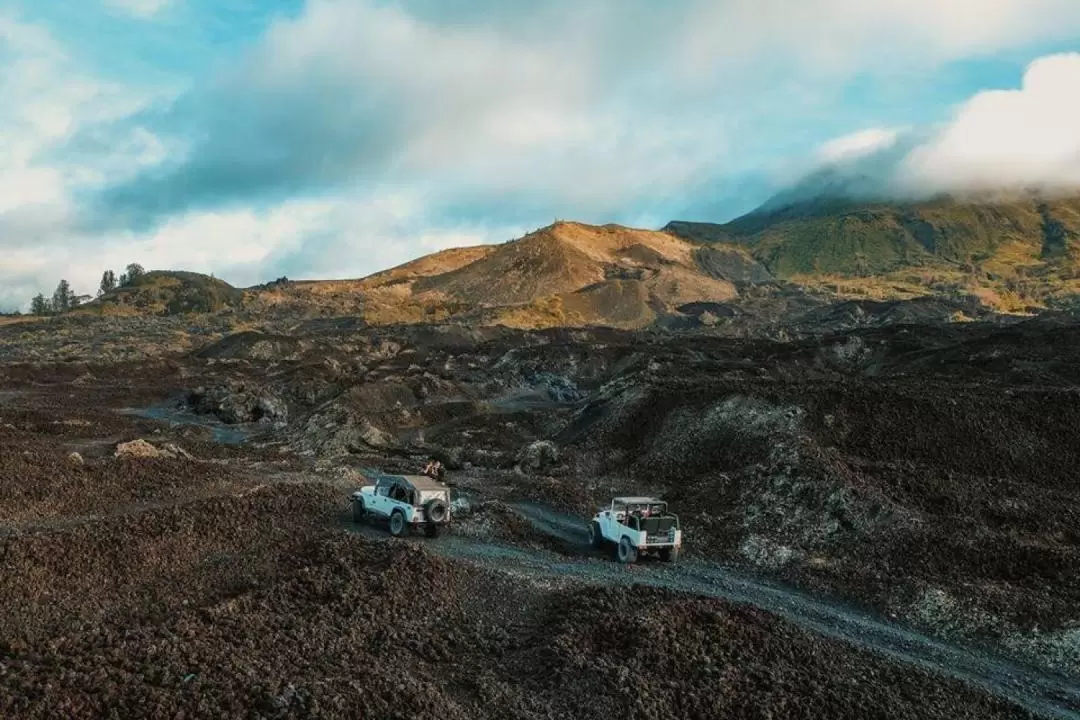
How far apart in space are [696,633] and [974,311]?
197832 mm

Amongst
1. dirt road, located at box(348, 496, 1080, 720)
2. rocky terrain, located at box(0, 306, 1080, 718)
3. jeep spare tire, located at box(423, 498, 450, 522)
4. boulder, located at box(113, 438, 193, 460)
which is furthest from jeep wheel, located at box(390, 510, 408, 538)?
boulder, located at box(113, 438, 193, 460)

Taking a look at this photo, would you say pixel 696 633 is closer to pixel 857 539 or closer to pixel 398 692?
pixel 398 692

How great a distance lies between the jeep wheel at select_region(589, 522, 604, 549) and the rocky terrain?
0.74 meters

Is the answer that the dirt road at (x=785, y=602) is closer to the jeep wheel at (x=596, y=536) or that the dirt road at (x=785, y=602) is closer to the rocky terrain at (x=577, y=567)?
the rocky terrain at (x=577, y=567)

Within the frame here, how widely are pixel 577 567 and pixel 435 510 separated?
6.34 meters

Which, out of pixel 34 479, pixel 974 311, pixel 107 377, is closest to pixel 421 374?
pixel 107 377

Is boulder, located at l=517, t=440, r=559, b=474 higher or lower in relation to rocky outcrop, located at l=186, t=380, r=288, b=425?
lower

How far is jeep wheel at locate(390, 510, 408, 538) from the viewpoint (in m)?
30.7

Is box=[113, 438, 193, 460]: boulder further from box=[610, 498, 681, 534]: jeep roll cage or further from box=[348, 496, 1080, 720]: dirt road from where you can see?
box=[610, 498, 681, 534]: jeep roll cage

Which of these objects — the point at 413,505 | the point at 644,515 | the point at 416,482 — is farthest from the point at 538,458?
the point at 644,515

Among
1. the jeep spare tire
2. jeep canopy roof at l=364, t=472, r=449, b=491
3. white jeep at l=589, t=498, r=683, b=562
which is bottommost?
white jeep at l=589, t=498, r=683, b=562

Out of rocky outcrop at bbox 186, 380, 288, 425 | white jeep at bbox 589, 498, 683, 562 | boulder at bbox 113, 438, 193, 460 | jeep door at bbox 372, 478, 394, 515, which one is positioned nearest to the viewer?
white jeep at bbox 589, 498, 683, 562

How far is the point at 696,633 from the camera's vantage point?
66.9 feet

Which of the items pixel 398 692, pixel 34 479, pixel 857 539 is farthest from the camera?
pixel 34 479
